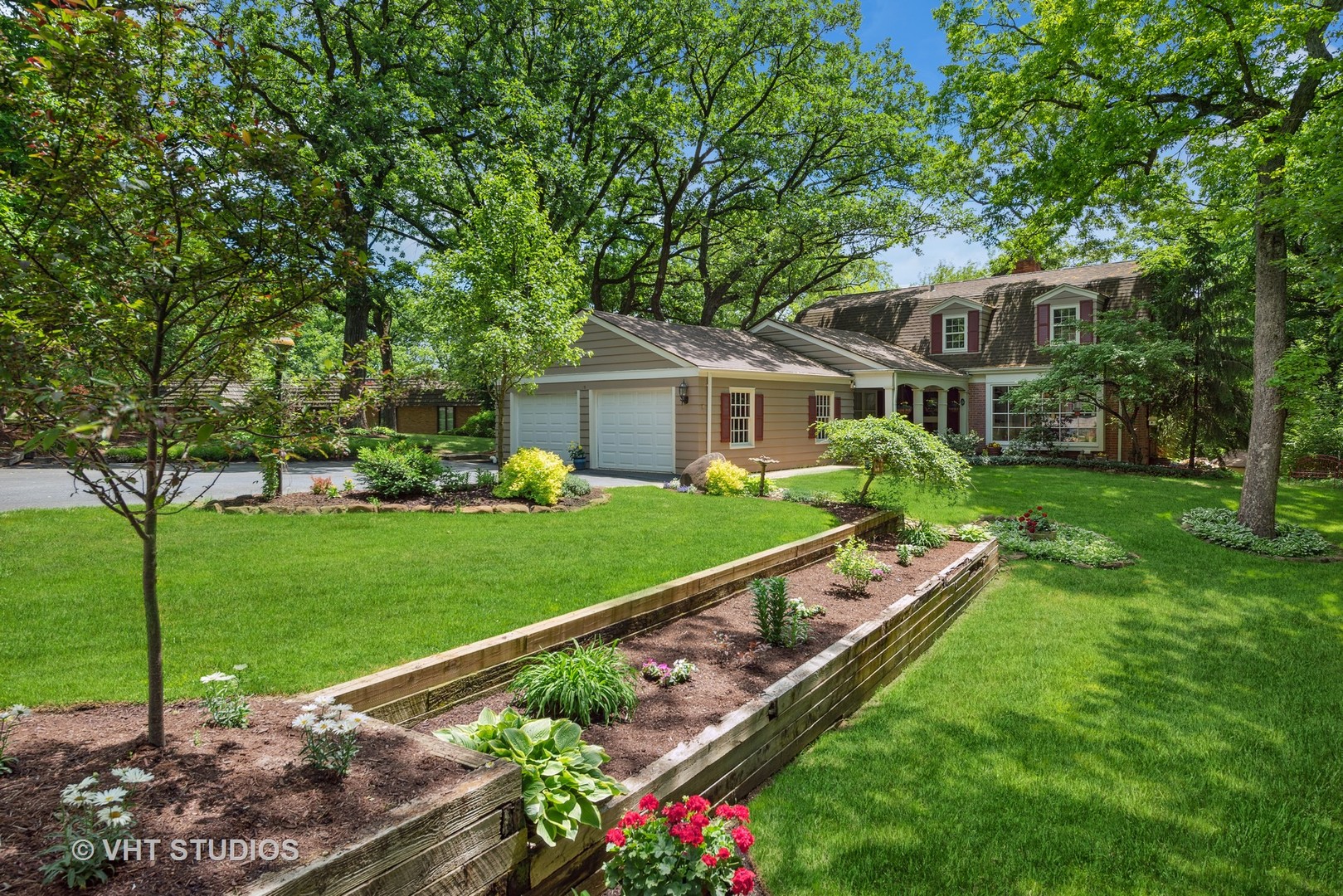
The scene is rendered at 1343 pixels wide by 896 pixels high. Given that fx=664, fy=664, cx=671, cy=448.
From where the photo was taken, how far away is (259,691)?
345cm

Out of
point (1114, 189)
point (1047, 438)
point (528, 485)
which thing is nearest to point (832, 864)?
point (528, 485)

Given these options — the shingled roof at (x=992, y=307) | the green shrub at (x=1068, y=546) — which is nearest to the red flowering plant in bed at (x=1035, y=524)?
the green shrub at (x=1068, y=546)

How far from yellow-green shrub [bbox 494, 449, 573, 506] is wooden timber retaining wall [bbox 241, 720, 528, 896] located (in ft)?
26.8

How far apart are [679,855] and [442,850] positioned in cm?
77

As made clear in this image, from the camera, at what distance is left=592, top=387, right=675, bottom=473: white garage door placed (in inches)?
654

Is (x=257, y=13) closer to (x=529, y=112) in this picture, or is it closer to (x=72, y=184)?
(x=529, y=112)

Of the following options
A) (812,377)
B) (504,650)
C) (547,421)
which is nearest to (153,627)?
(504,650)

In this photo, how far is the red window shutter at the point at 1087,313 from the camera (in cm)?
2023

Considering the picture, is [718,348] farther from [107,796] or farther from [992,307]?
[107,796]

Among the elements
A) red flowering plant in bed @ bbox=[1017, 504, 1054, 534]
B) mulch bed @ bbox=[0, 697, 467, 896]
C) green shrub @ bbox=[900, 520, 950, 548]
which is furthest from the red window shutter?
mulch bed @ bbox=[0, 697, 467, 896]

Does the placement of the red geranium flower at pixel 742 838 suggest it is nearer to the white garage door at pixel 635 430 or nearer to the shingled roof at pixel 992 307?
the white garage door at pixel 635 430

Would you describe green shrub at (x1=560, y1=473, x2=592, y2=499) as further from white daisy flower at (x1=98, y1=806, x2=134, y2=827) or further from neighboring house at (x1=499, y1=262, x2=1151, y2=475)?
white daisy flower at (x1=98, y1=806, x2=134, y2=827)

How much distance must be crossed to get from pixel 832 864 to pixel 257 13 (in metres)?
25.8

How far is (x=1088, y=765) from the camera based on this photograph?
358 cm
